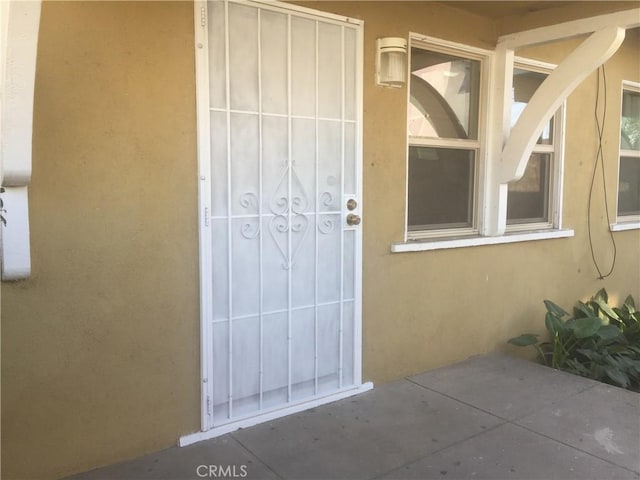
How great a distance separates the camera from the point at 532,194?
16.7 ft

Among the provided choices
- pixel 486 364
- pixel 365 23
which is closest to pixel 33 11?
pixel 365 23

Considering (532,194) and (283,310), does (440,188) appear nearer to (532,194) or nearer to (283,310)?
(532,194)

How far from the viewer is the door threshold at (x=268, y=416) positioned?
312 cm

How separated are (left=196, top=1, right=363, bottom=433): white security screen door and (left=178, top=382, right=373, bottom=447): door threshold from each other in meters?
0.01

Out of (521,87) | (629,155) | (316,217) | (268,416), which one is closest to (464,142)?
(521,87)

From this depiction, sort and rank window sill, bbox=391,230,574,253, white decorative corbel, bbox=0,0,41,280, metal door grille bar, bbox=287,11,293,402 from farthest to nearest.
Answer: window sill, bbox=391,230,574,253, metal door grille bar, bbox=287,11,293,402, white decorative corbel, bbox=0,0,41,280

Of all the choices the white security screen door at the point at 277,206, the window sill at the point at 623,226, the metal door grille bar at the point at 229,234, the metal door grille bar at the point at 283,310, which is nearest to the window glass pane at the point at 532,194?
the window sill at the point at 623,226

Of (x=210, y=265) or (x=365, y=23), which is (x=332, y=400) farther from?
(x=365, y=23)

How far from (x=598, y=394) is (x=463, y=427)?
3.95 feet

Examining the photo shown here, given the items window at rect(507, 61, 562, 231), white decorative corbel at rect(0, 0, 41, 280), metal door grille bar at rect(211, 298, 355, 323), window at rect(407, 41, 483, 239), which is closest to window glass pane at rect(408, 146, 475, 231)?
window at rect(407, 41, 483, 239)

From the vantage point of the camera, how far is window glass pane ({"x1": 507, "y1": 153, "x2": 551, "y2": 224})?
4.94 m

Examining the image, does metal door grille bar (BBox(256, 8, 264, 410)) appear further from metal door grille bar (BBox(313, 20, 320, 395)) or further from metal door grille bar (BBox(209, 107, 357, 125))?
metal door grille bar (BBox(313, 20, 320, 395))

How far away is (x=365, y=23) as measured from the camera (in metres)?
3.64

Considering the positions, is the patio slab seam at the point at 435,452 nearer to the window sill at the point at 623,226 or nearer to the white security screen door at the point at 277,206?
the white security screen door at the point at 277,206
